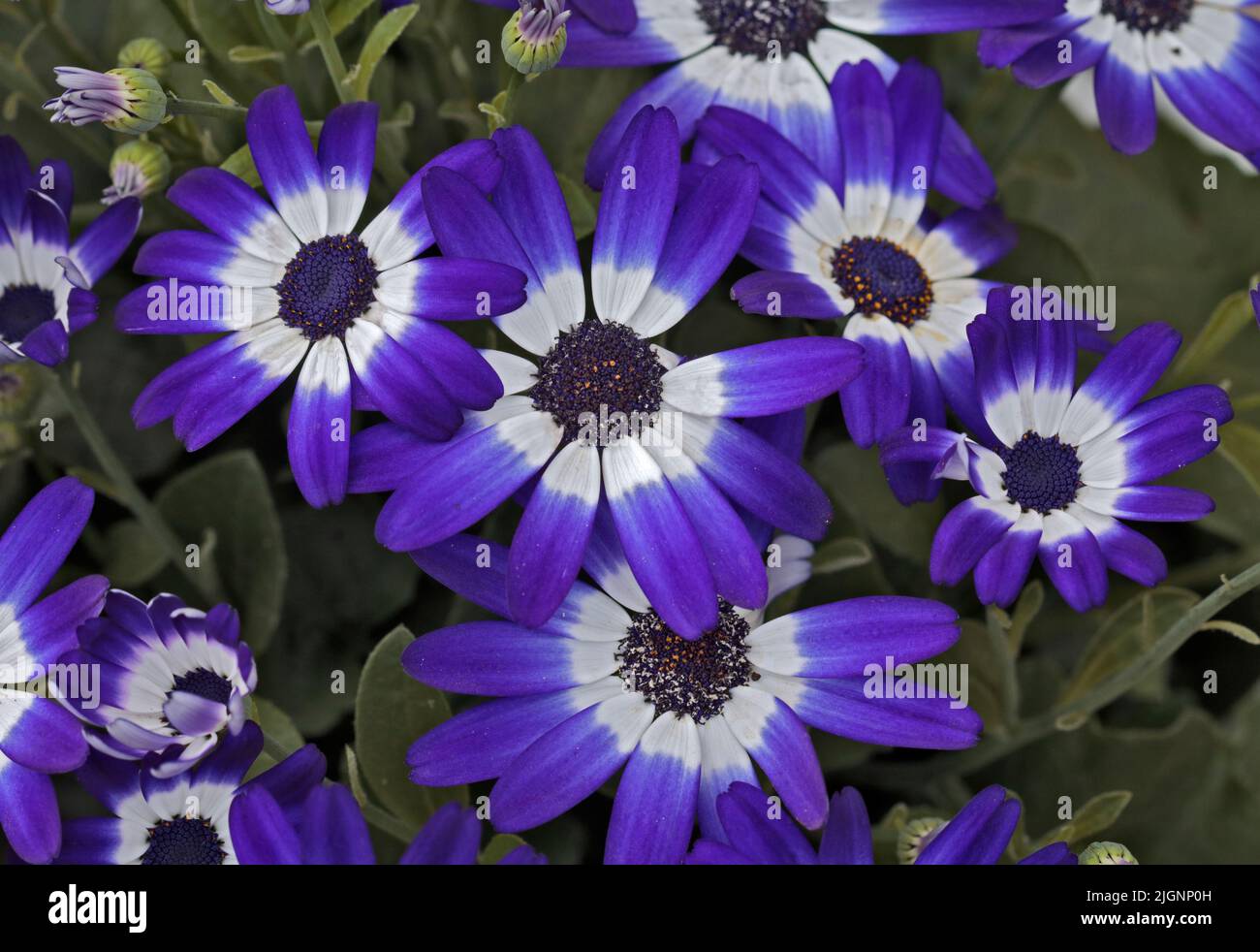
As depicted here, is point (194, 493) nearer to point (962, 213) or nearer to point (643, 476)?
point (643, 476)

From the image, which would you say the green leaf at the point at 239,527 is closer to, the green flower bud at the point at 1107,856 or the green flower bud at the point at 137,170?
the green flower bud at the point at 137,170

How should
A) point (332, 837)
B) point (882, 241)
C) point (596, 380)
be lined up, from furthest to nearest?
1. point (882, 241)
2. point (596, 380)
3. point (332, 837)

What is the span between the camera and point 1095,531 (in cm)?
76

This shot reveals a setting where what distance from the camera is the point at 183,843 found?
0.75 meters

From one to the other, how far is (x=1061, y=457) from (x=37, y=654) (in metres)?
0.57

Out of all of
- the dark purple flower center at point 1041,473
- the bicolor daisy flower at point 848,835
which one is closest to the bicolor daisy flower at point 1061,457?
the dark purple flower center at point 1041,473

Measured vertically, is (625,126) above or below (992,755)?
above

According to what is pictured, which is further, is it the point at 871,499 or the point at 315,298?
the point at 871,499

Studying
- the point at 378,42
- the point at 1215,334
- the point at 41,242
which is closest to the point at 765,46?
the point at 378,42

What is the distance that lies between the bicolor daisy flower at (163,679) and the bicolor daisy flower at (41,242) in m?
0.17

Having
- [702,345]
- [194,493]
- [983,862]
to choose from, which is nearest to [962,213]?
[702,345]

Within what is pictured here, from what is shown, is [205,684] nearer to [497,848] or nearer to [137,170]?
[497,848]

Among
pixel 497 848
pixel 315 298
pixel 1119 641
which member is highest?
pixel 315 298
